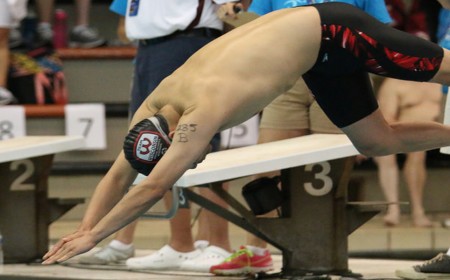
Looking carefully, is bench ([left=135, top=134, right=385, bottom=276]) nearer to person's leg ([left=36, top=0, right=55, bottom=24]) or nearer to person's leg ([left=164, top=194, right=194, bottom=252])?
person's leg ([left=164, top=194, right=194, bottom=252])

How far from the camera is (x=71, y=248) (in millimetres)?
5531

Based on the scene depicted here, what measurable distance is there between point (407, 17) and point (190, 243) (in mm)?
3959

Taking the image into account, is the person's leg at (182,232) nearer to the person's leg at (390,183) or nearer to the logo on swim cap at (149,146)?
the logo on swim cap at (149,146)

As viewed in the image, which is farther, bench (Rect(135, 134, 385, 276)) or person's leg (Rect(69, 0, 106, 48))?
person's leg (Rect(69, 0, 106, 48))

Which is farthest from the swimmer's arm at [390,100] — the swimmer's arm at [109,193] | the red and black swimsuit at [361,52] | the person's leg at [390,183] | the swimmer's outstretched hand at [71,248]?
the swimmer's outstretched hand at [71,248]

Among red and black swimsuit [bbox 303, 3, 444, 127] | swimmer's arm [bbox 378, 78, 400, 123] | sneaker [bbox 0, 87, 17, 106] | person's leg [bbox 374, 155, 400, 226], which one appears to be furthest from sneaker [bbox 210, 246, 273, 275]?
sneaker [bbox 0, 87, 17, 106]

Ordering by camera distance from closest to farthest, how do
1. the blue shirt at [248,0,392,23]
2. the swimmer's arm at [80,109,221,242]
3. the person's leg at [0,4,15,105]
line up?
the swimmer's arm at [80,109,221,242], the blue shirt at [248,0,392,23], the person's leg at [0,4,15,105]

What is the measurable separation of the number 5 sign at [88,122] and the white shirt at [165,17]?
8.74 ft

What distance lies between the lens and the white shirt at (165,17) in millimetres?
7473

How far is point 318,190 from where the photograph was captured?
22.9 feet

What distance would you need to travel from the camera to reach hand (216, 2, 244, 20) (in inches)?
279

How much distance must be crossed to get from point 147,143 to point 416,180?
4.83m

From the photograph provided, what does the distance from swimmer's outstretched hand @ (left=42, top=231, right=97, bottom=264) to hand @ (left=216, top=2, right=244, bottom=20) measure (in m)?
1.85

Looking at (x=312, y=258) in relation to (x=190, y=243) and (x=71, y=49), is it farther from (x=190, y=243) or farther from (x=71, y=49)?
(x=71, y=49)
